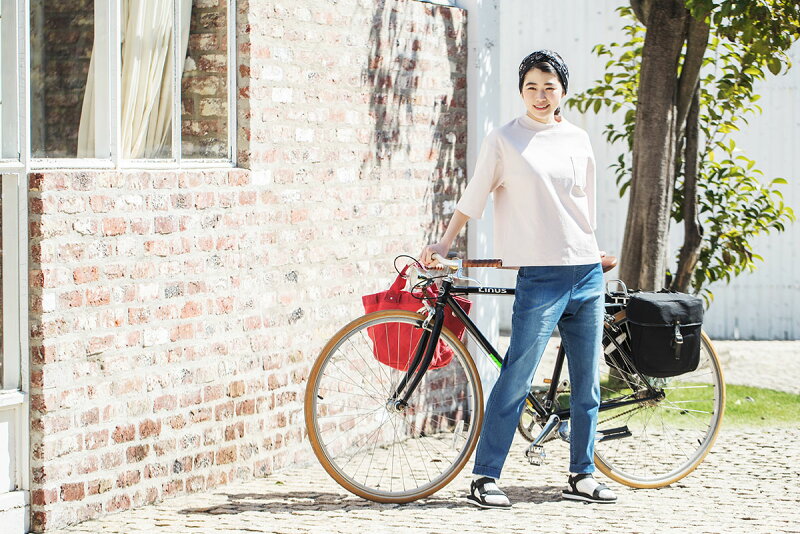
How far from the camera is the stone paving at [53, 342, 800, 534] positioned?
17.1 ft

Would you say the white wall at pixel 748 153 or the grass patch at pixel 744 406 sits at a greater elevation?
the white wall at pixel 748 153

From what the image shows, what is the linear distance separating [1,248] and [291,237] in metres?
1.69

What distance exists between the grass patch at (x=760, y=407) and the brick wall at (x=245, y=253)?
2.30m

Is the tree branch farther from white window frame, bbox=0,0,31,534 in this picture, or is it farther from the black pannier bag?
white window frame, bbox=0,0,31,534

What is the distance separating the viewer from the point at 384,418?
6.87 metres

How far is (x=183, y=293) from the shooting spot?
18.7ft

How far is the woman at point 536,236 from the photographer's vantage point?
5.40 metres

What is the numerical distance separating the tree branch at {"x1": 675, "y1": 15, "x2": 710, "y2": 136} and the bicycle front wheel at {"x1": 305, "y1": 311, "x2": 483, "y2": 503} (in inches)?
101

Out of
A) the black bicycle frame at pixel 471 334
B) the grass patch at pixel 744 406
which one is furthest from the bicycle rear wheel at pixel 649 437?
the grass patch at pixel 744 406

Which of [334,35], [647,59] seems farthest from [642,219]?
[334,35]

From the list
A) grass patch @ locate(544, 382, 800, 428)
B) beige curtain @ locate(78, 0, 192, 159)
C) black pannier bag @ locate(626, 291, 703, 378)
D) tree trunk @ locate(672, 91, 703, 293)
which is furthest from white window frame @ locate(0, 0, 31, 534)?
tree trunk @ locate(672, 91, 703, 293)

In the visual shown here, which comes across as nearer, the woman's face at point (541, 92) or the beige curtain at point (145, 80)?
the woman's face at point (541, 92)

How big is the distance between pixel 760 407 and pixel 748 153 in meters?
4.34

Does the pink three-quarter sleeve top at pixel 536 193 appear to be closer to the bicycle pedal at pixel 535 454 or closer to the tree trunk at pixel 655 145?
the bicycle pedal at pixel 535 454
